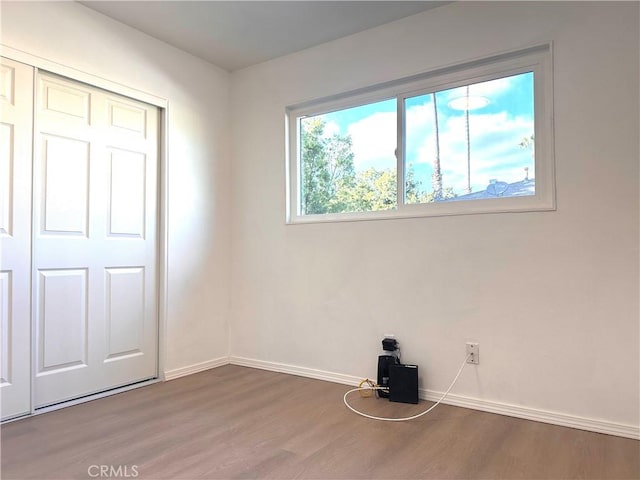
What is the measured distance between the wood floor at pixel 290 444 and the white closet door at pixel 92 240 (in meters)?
0.26

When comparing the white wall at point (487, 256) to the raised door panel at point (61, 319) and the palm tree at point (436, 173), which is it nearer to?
the palm tree at point (436, 173)

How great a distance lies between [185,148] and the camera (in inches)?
124

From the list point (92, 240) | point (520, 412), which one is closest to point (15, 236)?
point (92, 240)

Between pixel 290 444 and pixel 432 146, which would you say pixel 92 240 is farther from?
pixel 432 146

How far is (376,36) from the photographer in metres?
2.82

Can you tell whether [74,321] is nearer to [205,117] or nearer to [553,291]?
[205,117]

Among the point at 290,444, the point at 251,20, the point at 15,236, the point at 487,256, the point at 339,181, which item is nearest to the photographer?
the point at 290,444

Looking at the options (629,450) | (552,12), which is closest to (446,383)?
(629,450)

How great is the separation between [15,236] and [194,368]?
1.45 meters

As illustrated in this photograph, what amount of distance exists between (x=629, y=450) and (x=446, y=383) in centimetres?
87

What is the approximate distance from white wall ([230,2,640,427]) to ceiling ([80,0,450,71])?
12 cm

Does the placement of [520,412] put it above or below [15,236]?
below

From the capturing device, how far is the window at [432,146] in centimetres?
237

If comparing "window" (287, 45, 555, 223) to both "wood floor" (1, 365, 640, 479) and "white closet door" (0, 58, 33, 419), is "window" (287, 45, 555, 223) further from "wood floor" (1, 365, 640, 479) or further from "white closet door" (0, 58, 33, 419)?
"white closet door" (0, 58, 33, 419)
